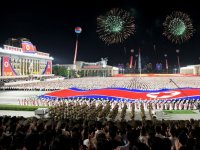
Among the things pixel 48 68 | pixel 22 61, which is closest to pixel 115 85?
pixel 22 61

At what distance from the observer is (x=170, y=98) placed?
3212cm

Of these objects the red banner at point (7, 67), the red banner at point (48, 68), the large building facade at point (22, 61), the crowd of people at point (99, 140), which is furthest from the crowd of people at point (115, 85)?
the red banner at point (48, 68)

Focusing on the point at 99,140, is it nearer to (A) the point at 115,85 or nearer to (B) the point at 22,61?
(A) the point at 115,85

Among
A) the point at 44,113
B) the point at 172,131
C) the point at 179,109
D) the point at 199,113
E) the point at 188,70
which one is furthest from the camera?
the point at 188,70

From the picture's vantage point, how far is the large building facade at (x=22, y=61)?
97562mm

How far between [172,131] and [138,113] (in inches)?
659

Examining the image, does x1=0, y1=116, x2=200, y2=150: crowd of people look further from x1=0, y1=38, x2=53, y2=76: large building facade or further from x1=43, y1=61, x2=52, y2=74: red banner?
Result: x1=43, y1=61, x2=52, y2=74: red banner

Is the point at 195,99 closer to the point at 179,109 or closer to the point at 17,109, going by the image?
the point at 179,109

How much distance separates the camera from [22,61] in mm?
116750

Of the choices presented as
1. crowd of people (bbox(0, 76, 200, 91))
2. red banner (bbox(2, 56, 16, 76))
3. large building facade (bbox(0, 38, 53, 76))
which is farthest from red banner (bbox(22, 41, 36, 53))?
crowd of people (bbox(0, 76, 200, 91))

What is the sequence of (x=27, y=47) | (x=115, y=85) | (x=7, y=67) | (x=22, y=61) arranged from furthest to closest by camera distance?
(x=27, y=47)
(x=22, y=61)
(x=7, y=67)
(x=115, y=85)

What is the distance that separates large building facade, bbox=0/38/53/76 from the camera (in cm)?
9756

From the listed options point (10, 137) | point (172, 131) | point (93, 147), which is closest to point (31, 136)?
point (10, 137)

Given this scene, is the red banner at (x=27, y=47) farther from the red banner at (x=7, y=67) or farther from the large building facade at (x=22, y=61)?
the red banner at (x=7, y=67)
